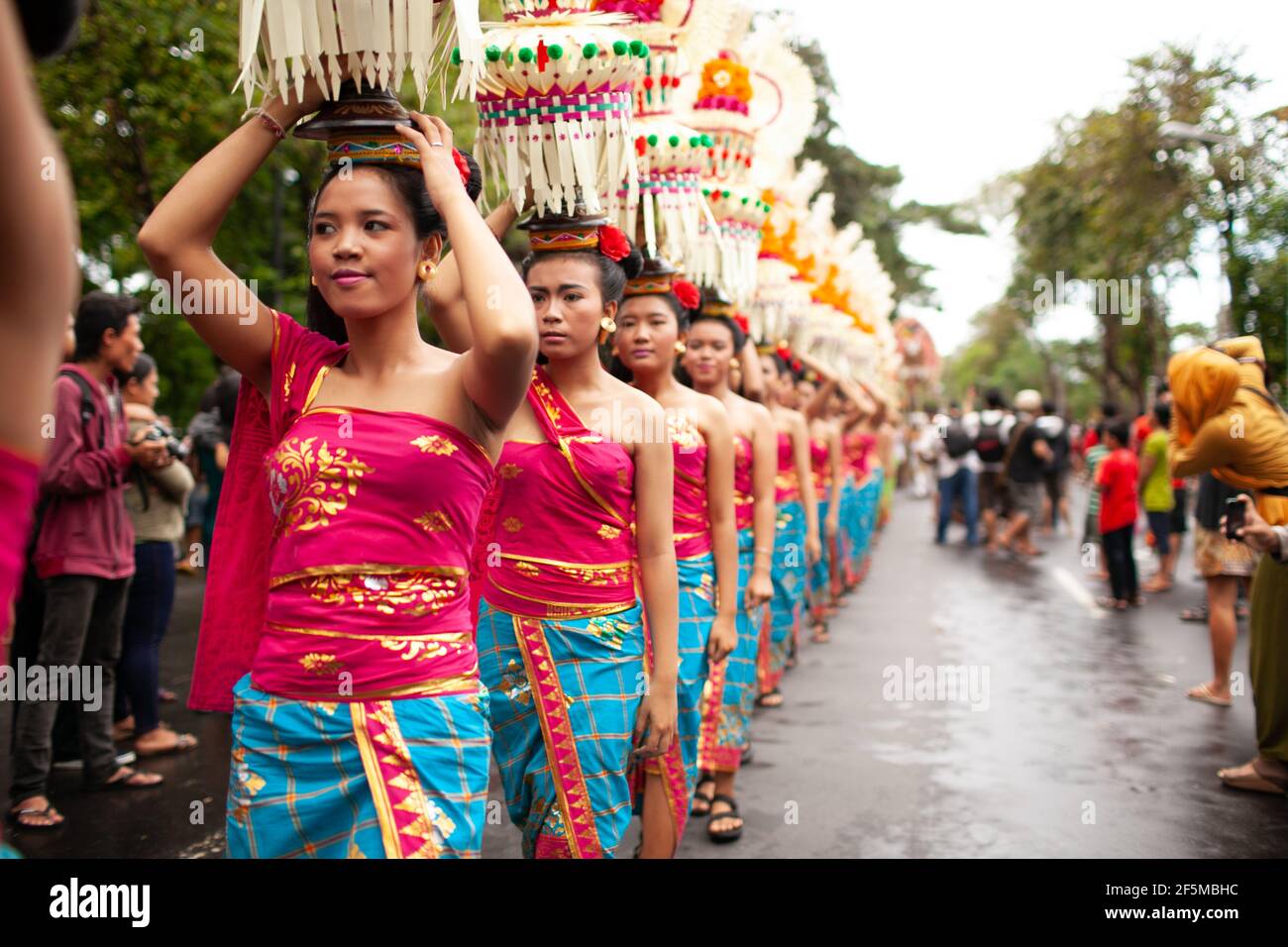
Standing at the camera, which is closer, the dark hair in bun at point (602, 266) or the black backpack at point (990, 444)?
the dark hair in bun at point (602, 266)

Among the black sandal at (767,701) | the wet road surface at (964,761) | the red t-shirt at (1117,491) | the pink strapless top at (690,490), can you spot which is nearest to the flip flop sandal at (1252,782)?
the wet road surface at (964,761)

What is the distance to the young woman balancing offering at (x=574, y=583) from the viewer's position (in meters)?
3.32

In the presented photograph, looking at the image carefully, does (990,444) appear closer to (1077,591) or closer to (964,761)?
(1077,591)

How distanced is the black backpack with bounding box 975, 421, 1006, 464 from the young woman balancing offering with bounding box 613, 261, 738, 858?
42.8ft

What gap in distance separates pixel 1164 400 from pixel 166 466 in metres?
9.06

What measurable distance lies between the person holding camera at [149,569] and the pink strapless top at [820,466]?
5029 mm

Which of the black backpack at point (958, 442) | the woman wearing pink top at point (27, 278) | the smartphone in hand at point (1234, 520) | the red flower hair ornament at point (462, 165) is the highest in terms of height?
the red flower hair ornament at point (462, 165)

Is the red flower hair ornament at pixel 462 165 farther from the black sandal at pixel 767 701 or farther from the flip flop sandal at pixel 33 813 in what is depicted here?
the black sandal at pixel 767 701

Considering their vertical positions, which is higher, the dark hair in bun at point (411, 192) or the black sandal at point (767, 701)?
the dark hair in bun at point (411, 192)

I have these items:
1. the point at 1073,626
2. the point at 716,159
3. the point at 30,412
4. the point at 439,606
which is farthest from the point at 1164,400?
the point at 30,412

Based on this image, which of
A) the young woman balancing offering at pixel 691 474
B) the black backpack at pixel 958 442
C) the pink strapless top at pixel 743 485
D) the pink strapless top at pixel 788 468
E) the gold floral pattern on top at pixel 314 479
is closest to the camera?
the gold floral pattern on top at pixel 314 479

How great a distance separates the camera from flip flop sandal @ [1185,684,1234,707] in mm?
7430

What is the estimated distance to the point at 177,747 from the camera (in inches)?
237

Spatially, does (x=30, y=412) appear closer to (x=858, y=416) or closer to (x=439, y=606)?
(x=439, y=606)
